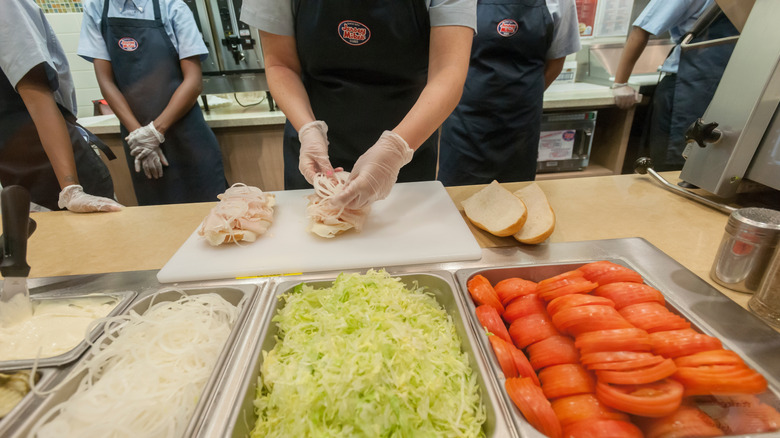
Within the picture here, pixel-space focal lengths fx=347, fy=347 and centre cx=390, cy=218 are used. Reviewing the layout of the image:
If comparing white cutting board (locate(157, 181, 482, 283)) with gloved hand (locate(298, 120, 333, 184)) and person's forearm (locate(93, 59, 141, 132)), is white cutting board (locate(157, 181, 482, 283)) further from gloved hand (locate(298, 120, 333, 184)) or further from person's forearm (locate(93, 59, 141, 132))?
person's forearm (locate(93, 59, 141, 132))

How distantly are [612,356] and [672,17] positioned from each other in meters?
4.23

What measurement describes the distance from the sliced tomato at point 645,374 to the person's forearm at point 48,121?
3163 mm

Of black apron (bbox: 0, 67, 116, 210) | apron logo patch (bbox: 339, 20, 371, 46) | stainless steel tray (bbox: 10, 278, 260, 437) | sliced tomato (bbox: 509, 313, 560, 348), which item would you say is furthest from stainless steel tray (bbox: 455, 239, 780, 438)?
A: black apron (bbox: 0, 67, 116, 210)

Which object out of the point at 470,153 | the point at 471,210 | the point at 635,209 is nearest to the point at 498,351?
the point at 471,210

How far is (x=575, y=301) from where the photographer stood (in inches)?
36.7

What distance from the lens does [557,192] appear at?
198cm

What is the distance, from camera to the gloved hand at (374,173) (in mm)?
1589

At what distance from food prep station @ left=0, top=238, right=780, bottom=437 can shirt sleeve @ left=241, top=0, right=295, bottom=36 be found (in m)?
1.47

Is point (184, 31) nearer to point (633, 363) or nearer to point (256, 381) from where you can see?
point (256, 381)

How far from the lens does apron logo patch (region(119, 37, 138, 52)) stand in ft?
10.7

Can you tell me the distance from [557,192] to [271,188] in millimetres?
3813

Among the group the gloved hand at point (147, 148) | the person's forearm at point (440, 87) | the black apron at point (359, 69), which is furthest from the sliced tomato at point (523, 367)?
the gloved hand at point (147, 148)

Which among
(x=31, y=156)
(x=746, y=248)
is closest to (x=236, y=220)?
(x=746, y=248)

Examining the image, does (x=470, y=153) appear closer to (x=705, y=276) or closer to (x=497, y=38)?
(x=497, y=38)
